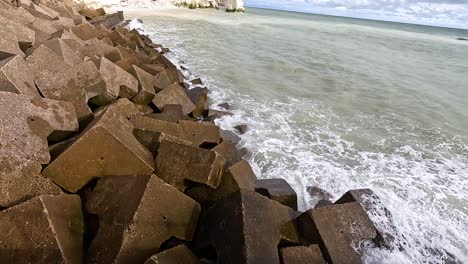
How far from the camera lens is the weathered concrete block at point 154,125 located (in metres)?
4.21

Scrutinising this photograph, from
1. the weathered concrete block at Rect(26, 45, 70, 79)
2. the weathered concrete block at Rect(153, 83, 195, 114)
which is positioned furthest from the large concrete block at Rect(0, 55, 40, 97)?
the weathered concrete block at Rect(153, 83, 195, 114)

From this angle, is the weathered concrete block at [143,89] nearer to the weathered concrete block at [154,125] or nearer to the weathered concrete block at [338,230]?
the weathered concrete block at [154,125]

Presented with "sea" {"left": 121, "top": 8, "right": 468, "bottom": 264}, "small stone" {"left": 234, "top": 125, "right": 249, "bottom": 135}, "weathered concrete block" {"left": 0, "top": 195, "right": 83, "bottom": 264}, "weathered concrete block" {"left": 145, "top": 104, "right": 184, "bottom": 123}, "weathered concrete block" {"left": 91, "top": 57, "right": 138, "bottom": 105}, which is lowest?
"sea" {"left": 121, "top": 8, "right": 468, "bottom": 264}

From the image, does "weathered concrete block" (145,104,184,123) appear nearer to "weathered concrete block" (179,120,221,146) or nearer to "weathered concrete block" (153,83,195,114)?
"weathered concrete block" (153,83,195,114)

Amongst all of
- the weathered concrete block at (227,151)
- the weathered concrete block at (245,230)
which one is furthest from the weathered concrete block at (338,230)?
the weathered concrete block at (227,151)

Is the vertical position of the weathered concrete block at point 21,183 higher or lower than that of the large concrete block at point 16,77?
lower

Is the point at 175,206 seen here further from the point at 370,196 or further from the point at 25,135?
the point at 370,196

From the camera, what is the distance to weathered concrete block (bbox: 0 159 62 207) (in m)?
2.68

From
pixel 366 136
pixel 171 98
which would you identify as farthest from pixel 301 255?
pixel 366 136

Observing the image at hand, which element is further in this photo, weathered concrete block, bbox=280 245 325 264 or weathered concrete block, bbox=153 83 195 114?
weathered concrete block, bbox=153 83 195 114

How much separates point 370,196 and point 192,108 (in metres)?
3.55

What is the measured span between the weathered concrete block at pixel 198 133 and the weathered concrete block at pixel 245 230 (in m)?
1.64

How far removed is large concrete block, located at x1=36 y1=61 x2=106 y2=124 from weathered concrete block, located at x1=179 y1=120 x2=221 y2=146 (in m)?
1.17

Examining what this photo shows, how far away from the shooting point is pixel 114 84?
199 inches
